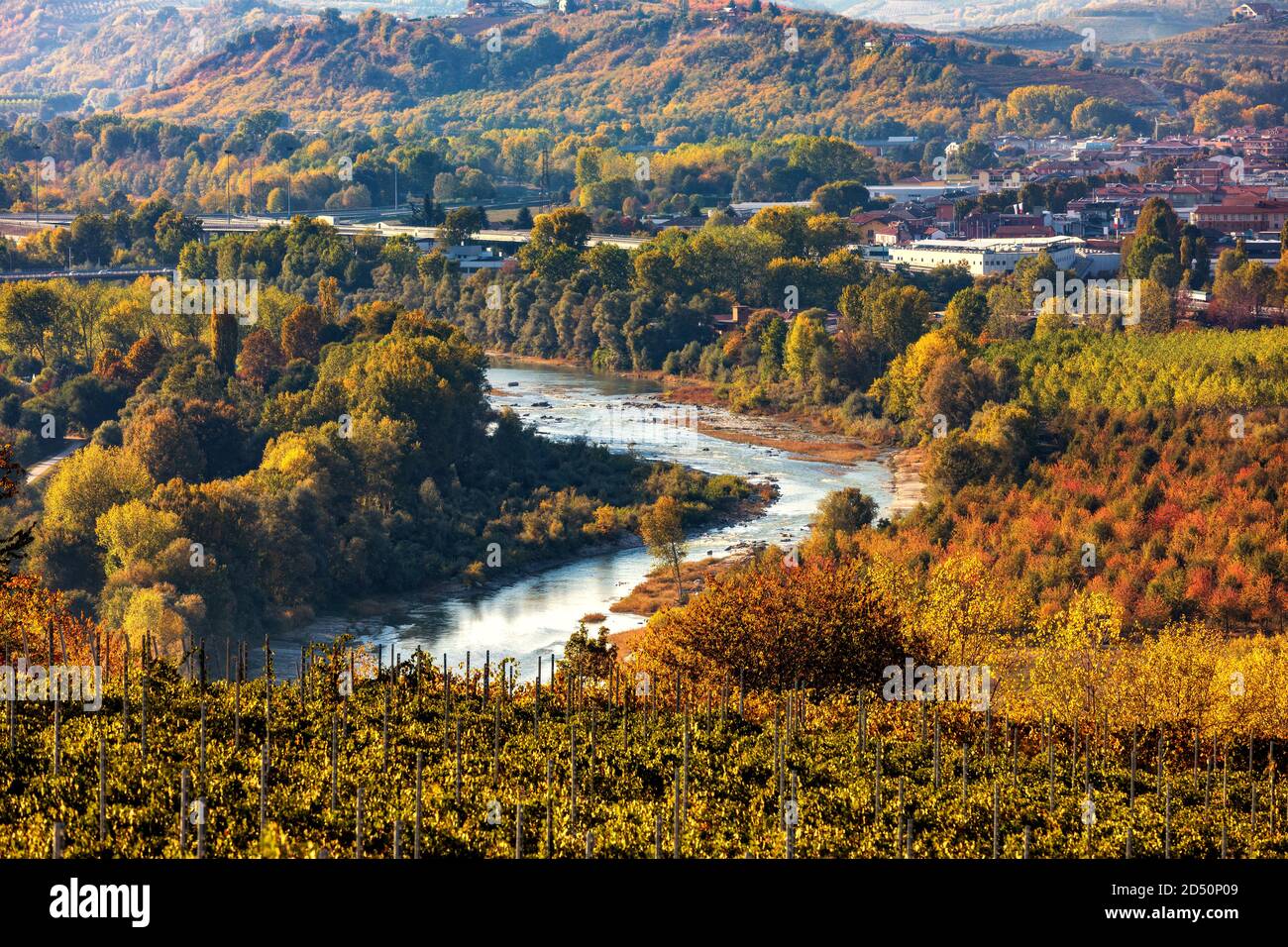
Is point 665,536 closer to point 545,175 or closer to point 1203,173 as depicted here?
point 1203,173

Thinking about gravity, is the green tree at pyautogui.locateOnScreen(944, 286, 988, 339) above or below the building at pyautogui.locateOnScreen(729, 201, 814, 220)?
below

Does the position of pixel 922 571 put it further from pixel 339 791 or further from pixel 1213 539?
pixel 339 791

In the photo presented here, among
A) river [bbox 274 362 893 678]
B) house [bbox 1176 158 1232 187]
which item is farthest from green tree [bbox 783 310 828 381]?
house [bbox 1176 158 1232 187]

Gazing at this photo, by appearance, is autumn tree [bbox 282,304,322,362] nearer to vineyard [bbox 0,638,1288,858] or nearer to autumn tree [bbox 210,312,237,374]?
autumn tree [bbox 210,312,237,374]

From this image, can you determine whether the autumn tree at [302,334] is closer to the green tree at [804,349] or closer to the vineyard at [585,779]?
the green tree at [804,349]

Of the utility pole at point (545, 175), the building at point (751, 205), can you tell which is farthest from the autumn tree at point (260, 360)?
the utility pole at point (545, 175)
